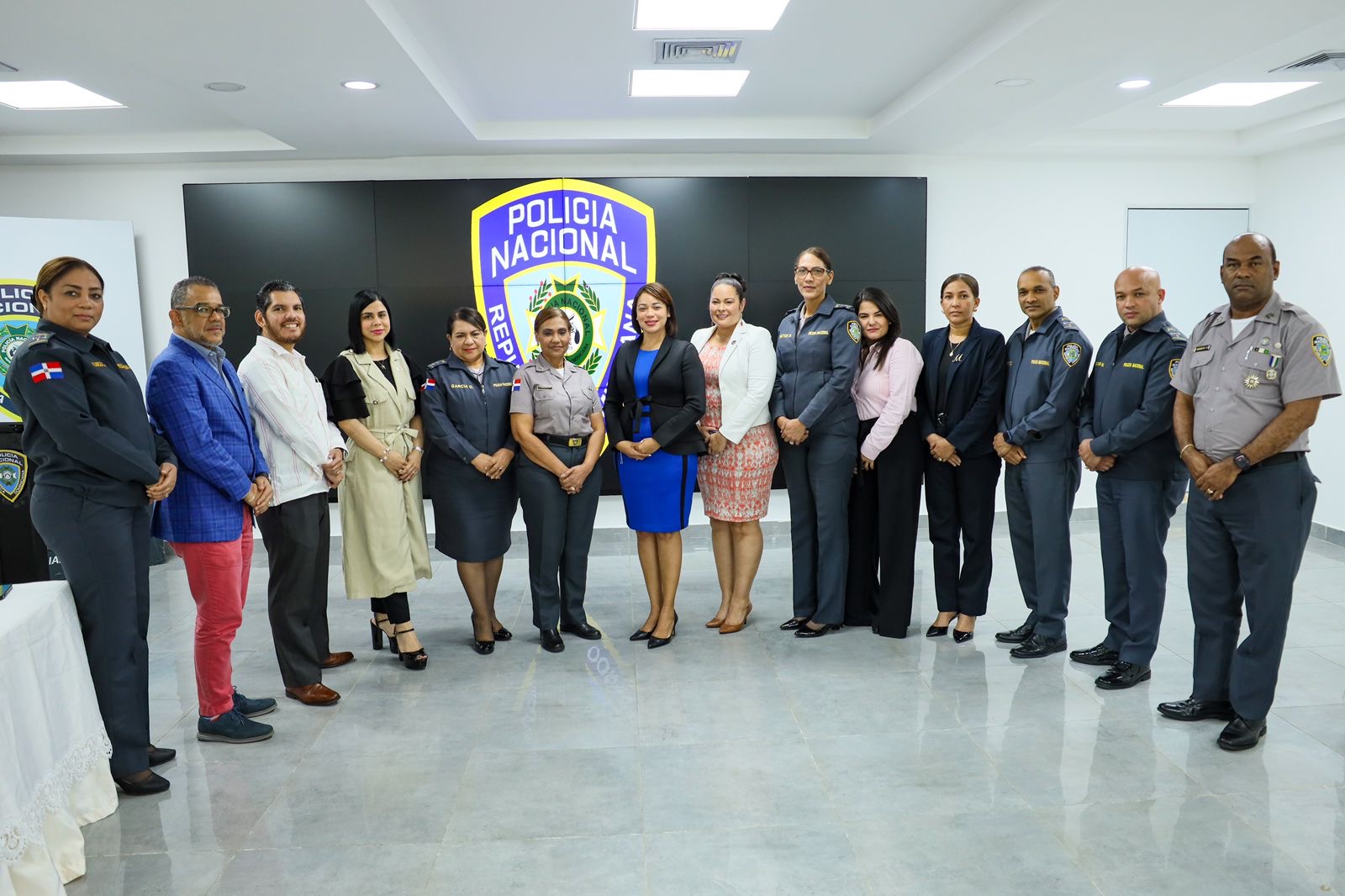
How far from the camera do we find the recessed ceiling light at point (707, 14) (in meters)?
4.04

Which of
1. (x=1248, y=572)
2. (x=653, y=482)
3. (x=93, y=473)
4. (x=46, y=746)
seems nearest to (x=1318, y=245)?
(x=1248, y=572)

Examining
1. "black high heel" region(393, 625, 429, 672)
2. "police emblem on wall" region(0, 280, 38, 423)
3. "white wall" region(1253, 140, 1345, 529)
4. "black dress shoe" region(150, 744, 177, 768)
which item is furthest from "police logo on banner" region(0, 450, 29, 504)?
"white wall" region(1253, 140, 1345, 529)

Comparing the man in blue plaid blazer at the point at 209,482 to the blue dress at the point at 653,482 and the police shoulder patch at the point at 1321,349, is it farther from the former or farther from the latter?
the police shoulder patch at the point at 1321,349

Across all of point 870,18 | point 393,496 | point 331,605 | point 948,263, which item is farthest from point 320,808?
point 948,263

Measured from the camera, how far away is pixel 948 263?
6.92 m

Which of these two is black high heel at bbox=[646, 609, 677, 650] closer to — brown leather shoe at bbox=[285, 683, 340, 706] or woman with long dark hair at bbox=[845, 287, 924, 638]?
woman with long dark hair at bbox=[845, 287, 924, 638]

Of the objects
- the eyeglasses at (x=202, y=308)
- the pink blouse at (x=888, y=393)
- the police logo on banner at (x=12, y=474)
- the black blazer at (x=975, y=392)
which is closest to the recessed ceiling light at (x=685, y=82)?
the pink blouse at (x=888, y=393)

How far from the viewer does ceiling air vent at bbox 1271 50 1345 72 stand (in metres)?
→ 4.80

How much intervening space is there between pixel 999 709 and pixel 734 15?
3215 millimetres

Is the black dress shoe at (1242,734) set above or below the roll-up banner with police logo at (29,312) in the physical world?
below

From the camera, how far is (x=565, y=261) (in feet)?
21.4

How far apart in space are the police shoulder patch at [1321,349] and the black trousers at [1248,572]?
1.11ft

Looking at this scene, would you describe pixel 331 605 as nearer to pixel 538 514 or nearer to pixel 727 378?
pixel 538 514

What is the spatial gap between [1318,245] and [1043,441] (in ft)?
13.7
